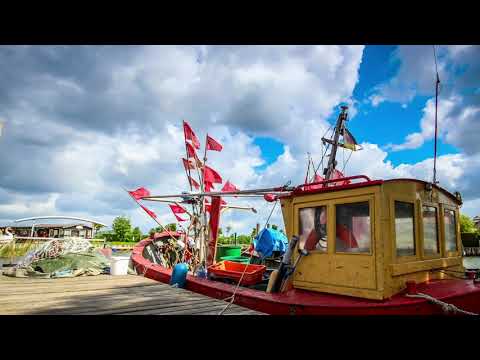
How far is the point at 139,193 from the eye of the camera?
11.8 meters

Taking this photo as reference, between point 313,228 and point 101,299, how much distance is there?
373 centimetres

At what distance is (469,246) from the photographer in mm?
45500

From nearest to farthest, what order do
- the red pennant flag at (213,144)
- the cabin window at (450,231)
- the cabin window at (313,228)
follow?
the cabin window at (313,228) < the cabin window at (450,231) < the red pennant flag at (213,144)

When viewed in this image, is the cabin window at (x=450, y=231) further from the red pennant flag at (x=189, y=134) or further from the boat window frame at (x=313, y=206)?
the red pennant flag at (x=189, y=134)

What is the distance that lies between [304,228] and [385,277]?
60.6 inches

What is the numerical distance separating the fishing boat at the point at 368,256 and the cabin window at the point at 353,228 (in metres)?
0.02

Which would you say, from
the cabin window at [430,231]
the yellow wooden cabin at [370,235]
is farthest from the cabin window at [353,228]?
the cabin window at [430,231]

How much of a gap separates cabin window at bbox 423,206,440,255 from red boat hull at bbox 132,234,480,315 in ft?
1.80

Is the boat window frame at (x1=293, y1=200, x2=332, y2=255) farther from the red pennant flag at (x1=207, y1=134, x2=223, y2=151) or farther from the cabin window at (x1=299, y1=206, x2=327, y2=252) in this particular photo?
the red pennant flag at (x1=207, y1=134, x2=223, y2=151)

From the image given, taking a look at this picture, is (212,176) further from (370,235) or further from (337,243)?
(370,235)

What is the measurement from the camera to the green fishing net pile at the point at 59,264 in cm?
787
